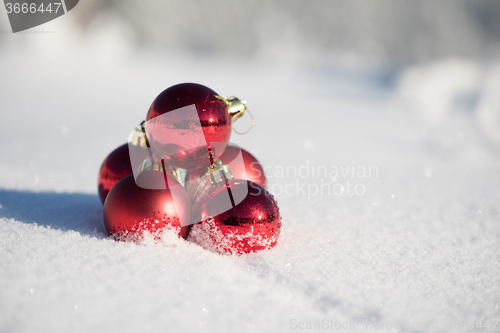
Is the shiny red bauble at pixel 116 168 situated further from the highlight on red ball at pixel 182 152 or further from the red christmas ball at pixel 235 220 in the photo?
the red christmas ball at pixel 235 220

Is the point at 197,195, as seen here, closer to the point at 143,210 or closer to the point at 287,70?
the point at 143,210

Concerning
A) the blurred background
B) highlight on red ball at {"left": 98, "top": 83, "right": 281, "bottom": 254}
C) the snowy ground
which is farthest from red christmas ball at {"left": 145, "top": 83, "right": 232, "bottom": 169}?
the blurred background

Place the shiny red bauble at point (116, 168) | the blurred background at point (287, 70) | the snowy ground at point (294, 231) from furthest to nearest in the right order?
1. the blurred background at point (287, 70)
2. the shiny red bauble at point (116, 168)
3. the snowy ground at point (294, 231)

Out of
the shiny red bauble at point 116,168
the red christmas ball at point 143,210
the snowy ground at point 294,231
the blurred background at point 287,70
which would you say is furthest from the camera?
the blurred background at point 287,70

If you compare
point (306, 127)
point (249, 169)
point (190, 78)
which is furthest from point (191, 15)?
point (249, 169)

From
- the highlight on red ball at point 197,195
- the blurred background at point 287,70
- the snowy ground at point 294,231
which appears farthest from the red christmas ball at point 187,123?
the blurred background at point 287,70

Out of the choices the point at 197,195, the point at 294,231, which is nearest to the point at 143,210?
the point at 197,195

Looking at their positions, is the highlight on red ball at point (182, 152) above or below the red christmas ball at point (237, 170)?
above
